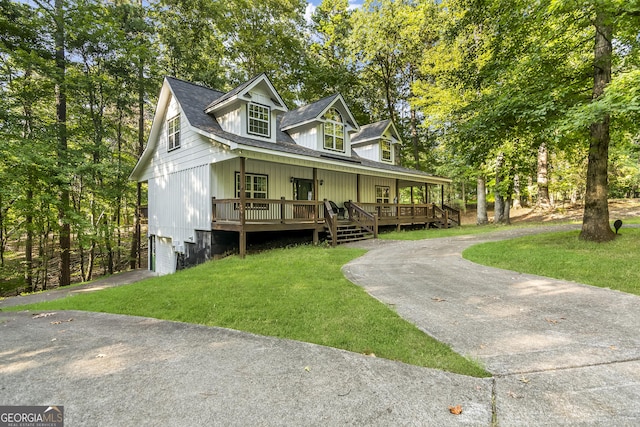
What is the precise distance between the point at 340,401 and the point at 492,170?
66.0 ft

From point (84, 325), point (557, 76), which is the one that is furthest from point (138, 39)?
point (557, 76)

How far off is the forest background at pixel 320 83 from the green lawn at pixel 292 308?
23.4 feet

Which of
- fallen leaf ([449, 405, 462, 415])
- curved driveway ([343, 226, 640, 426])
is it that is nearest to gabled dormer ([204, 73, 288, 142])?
curved driveway ([343, 226, 640, 426])

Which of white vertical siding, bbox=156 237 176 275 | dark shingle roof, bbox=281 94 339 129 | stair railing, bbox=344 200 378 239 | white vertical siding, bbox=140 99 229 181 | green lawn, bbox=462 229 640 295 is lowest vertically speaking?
white vertical siding, bbox=156 237 176 275

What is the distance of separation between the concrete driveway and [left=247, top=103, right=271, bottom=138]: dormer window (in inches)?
386

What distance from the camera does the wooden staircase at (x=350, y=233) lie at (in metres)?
13.5

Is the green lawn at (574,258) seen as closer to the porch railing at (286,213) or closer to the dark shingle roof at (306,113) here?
the porch railing at (286,213)

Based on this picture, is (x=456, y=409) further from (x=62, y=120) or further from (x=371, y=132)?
(x=371, y=132)

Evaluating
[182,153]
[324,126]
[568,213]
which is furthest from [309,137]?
[568,213]

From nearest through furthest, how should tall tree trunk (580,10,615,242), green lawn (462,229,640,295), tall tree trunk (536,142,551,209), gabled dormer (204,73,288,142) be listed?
green lawn (462,229,640,295) < tall tree trunk (580,10,615,242) < gabled dormer (204,73,288,142) < tall tree trunk (536,142,551,209)

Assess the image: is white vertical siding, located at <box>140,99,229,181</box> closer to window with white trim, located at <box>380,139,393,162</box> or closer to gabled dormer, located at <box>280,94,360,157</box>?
gabled dormer, located at <box>280,94,360,157</box>

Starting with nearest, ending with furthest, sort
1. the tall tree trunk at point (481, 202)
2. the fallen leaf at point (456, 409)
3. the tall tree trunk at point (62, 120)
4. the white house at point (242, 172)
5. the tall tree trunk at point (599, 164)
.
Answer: the fallen leaf at point (456, 409) < the tall tree trunk at point (599, 164) < the white house at point (242, 172) < the tall tree trunk at point (62, 120) < the tall tree trunk at point (481, 202)

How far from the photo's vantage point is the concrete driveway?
7.97 feet

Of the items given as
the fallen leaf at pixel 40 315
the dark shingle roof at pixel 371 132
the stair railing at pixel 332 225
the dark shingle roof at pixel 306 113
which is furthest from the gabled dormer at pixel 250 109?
the fallen leaf at pixel 40 315
